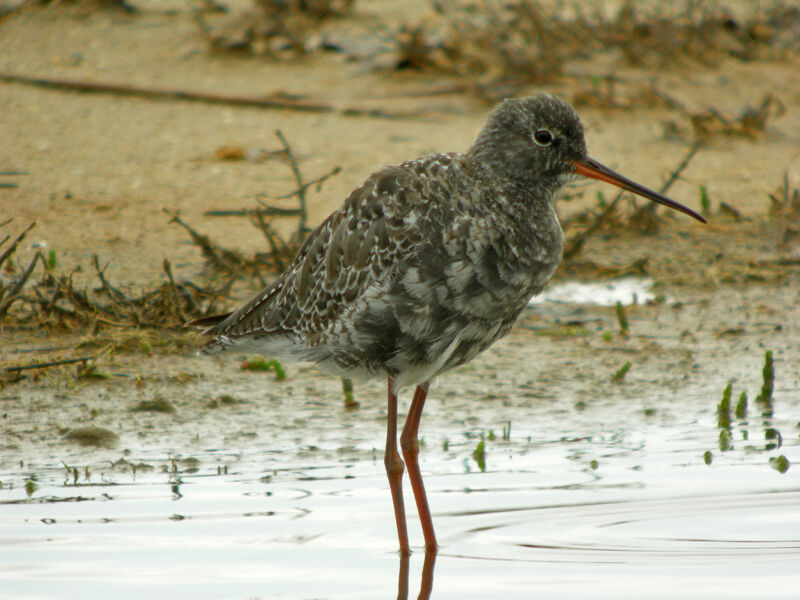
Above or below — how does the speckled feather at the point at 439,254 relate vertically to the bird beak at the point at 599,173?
below

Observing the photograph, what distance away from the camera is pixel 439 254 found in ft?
16.4

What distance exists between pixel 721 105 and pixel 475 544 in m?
7.67

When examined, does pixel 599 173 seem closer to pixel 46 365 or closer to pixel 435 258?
pixel 435 258

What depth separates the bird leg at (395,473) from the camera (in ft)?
17.7

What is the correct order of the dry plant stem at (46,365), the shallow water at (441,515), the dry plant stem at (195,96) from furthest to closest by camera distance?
1. the dry plant stem at (195,96)
2. the dry plant stem at (46,365)
3. the shallow water at (441,515)

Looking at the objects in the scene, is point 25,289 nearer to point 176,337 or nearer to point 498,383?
point 176,337

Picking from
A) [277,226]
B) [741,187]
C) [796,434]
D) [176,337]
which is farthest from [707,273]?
[176,337]

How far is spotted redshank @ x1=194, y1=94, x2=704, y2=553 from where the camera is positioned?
16.5 ft

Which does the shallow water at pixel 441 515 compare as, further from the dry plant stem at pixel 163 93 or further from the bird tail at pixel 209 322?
the dry plant stem at pixel 163 93

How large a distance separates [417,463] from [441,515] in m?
0.27

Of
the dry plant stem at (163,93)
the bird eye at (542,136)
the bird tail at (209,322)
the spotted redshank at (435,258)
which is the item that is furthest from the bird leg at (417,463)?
the dry plant stem at (163,93)

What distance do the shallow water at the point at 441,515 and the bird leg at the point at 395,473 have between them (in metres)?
0.11

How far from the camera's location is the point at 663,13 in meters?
13.2

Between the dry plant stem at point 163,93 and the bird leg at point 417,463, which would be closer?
the bird leg at point 417,463
